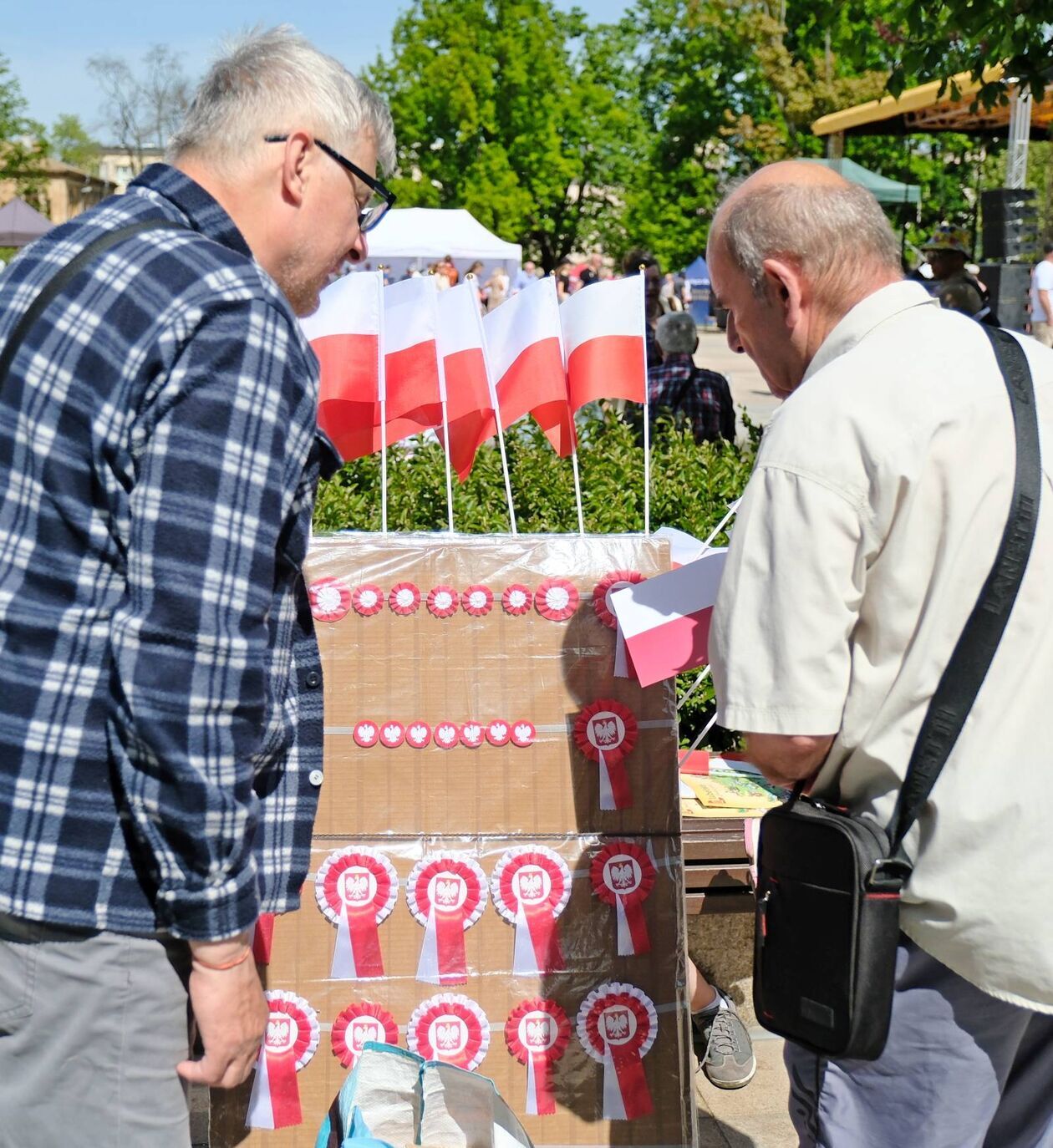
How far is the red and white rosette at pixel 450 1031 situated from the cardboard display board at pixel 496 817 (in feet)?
0.05

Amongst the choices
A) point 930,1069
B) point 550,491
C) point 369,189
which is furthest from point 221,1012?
point 550,491

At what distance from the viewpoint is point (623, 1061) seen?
9.28ft

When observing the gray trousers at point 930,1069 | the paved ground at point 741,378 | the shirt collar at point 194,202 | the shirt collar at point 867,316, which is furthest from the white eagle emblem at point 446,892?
the paved ground at point 741,378

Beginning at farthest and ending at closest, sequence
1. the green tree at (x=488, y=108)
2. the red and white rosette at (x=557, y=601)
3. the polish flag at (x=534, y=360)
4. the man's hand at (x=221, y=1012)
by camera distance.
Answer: the green tree at (x=488, y=108)
the polish flag at (x=534, y=360)
the red and white rosette at (x=557, y=601)
the man's hand at (x=221, y=1012)

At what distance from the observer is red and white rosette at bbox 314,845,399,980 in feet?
9.34

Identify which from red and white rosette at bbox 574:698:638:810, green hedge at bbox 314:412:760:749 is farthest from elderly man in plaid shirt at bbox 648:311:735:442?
red and white rosette at bbox 574:698:638:810

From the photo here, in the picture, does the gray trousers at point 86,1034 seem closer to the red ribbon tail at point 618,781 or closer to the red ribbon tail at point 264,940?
the red ribbon tail at point 264,940

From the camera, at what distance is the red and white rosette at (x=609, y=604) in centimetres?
286

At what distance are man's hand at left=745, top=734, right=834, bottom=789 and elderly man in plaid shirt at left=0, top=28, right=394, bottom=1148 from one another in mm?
691

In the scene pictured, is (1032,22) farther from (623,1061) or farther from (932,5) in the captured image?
(623,1061)

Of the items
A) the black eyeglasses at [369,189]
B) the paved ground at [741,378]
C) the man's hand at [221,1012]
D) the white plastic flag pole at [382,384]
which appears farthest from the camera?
the paved ground at [741,378]

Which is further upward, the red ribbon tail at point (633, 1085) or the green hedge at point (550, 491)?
the green hedge at point (550, 491)

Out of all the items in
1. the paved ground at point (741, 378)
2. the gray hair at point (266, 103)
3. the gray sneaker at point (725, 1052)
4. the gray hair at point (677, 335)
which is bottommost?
the paved ground at point (741, 378)

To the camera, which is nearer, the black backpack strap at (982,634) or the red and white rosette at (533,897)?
the black backpack strap at (982,634)
